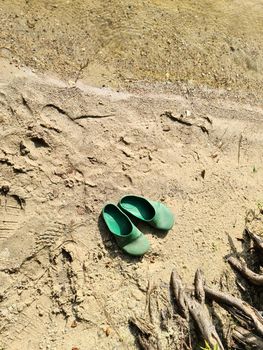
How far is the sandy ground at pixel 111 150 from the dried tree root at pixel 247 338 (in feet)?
1.65


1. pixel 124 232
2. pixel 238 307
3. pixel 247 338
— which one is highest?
pixel 124 232

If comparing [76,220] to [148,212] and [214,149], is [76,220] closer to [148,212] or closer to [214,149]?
[148,212]

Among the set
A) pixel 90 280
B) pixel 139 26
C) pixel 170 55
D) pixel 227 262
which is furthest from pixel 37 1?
pixel 227 262

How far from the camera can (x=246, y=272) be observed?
4773mm

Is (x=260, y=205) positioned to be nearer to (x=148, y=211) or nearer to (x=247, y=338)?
(x=148, y=211)

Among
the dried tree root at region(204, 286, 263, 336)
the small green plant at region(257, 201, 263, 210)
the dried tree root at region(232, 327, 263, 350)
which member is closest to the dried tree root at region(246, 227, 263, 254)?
the small green plant at region(257, 201, 263, 210)

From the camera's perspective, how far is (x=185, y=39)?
5379mm

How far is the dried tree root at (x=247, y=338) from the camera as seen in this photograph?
4.23 m

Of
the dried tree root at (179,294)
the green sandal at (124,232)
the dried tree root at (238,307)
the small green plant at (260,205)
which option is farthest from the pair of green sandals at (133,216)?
the small green plant at (260,205)

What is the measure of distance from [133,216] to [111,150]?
712 millimetres

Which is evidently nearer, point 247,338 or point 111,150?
point 247,338

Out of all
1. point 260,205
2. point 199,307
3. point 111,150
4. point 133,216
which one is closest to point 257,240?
point 260,205

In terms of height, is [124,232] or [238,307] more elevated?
[124,232]

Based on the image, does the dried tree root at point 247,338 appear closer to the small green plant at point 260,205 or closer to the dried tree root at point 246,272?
the dried tree root at point 246,272
